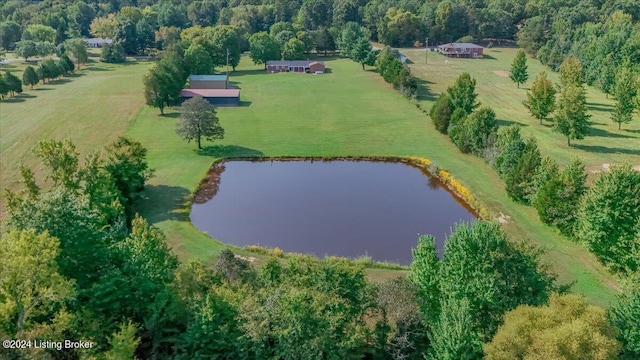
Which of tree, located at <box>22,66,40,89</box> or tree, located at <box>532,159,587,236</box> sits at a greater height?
tree, located at <box>22,66,40,89</box>

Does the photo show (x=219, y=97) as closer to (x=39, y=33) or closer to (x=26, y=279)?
(x=26, y=279)

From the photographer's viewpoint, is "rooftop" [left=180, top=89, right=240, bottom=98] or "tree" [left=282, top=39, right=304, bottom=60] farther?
"tree" [left=282, top=39, right=304, bottom=60]

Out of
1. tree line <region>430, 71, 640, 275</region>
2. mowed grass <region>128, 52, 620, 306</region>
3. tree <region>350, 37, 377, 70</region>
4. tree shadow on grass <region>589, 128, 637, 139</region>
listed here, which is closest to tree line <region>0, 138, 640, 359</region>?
mowed grass <region>128, 52, 620, 306</region>

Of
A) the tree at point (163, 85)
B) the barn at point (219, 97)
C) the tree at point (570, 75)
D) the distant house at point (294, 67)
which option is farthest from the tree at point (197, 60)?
the tree at point (570, 75)

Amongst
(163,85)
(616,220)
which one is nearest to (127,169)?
(163,85)

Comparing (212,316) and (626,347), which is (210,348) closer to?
(212,316)

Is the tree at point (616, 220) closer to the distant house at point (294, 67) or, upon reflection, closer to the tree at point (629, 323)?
the tree at point (629, 323)

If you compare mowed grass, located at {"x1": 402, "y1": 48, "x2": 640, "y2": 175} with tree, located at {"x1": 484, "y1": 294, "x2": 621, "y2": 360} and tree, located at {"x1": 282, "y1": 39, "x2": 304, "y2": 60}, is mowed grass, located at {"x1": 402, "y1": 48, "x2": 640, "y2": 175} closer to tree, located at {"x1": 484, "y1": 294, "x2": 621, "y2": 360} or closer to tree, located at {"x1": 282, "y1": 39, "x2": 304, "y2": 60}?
tree, located at {"x1": 282, "y1": 39, "x2": 304, "y2": 60}
